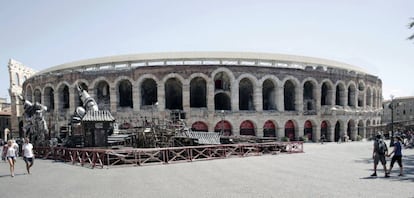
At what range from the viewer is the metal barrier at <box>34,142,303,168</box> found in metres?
14.9

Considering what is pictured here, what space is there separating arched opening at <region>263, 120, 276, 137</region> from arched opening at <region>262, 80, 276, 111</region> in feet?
7.03

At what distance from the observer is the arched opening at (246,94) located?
1348 inches

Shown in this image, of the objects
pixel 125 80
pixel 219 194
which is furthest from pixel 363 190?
pixel 125 80

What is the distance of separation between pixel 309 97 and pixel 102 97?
85.3ft

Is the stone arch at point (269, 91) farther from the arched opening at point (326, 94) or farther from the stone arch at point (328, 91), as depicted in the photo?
the arched opening at point (326, 94)

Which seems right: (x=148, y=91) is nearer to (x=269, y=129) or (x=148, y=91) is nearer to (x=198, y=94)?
(x=198, y=94)

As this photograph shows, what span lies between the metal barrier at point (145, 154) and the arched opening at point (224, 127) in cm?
978

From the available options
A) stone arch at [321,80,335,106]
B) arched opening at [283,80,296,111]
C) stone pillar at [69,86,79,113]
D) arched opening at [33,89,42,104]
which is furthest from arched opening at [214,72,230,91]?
arched opening at [33,89,42,104]

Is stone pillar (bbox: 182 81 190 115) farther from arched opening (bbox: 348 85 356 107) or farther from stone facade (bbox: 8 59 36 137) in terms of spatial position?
stone facade (bbox: 8 59 36 137)

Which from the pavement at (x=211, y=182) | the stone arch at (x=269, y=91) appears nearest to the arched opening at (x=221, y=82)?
the stone arch at (x=269, y=91)

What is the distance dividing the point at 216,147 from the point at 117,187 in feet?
29.8

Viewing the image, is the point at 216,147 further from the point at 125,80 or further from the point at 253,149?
the point at 125,80

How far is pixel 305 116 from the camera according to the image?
33062 millimetres

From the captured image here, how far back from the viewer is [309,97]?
3631 centimetres
